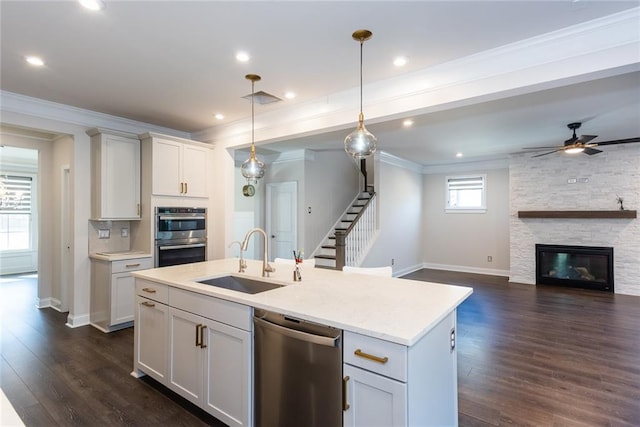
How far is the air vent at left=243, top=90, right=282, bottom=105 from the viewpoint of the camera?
136 inches

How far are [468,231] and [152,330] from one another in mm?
7208

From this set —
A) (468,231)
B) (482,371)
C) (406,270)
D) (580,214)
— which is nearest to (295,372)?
(482,371)

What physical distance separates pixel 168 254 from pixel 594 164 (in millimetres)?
7482

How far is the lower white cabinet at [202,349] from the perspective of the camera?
2.03m

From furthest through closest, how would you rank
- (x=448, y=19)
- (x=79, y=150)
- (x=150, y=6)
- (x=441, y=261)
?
(x=441, y=261) < (x=79, y=150) < (x=448, y=19) < (x=150, y=6)

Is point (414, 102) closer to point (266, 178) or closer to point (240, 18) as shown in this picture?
point (240, 18)

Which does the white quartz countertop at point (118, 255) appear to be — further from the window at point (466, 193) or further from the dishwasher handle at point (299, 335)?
the window at point (466, 193)

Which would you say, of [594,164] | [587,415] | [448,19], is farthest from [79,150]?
[594,164]

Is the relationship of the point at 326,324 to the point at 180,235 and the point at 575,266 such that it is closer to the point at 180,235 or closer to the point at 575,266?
the point at 180,235

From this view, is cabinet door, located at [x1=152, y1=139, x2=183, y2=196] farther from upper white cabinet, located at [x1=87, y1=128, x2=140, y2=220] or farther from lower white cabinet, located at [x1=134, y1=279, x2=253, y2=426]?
lower white cabinet, located at [x1=134, y1=279, x2=253, y2=426]

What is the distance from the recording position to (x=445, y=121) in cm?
451

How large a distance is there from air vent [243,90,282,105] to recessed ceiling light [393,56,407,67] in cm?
136

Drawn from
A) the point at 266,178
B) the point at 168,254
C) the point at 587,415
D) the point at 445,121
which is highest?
the point at 445,121

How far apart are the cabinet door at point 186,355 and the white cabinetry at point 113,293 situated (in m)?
1.96
